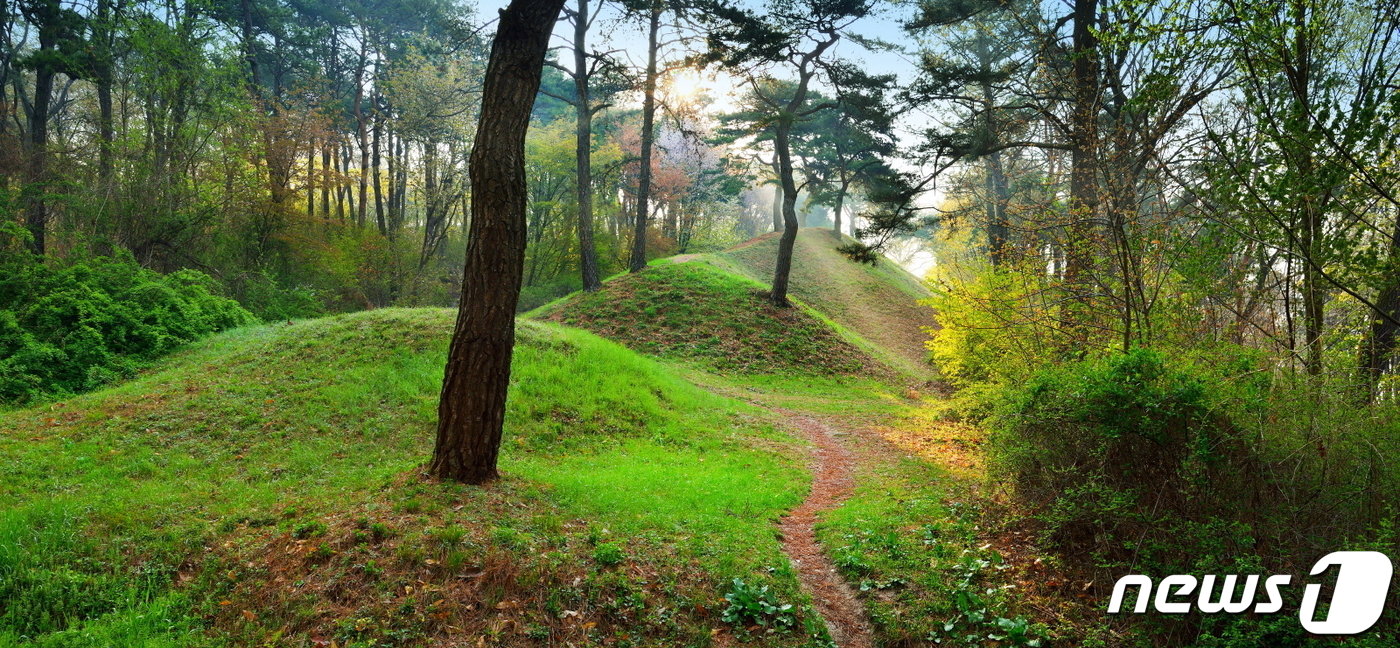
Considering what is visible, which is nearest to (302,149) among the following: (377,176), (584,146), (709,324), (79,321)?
(377,176)

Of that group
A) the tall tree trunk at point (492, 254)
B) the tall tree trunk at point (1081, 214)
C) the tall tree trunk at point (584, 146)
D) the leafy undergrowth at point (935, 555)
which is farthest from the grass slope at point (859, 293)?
the tall tree trunk at point (492, 254)

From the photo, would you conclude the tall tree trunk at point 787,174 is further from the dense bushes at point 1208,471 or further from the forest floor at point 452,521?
the dense bushes at point 1208,471

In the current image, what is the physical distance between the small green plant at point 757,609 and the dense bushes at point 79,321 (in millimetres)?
10918

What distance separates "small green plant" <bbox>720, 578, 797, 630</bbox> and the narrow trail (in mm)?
277

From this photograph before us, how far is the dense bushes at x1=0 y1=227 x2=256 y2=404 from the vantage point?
9.80 metres

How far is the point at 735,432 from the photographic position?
10.8 m

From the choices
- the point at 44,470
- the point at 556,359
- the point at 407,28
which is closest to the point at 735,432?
the point at 556,359

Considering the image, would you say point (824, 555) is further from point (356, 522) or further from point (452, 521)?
point (356, 522)

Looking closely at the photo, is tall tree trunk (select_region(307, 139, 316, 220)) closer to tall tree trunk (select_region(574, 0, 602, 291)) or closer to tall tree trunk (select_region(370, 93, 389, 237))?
tall tree trunk (select_region(370, 93, 389, 237))

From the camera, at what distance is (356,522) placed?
4883 mm

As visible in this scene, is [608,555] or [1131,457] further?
[608,555]

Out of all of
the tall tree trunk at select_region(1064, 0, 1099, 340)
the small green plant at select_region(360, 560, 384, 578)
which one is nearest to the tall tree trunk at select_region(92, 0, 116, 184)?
the small green plant at select_region(360, 560, 384, 578)

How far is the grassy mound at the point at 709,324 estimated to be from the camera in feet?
59.9

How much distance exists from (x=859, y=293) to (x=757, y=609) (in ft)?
92.2
